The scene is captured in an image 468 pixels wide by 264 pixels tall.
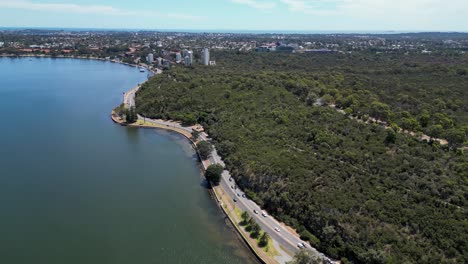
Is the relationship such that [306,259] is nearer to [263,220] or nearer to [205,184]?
[263,220]

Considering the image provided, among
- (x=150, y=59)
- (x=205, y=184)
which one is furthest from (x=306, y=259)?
(x=150, y=59)

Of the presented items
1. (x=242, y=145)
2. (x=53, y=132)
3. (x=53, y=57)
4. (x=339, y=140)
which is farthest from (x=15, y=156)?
(x=53, y=57)

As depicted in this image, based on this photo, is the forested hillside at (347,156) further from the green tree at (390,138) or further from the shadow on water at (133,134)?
the shadow on water at (133,134)

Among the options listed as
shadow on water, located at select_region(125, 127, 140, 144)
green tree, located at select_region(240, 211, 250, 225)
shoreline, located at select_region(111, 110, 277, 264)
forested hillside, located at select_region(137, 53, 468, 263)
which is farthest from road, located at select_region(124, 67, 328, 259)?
shadow on water, located at select_region(125, 127, 140, 144)

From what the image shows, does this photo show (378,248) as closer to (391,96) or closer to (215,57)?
(391,96)

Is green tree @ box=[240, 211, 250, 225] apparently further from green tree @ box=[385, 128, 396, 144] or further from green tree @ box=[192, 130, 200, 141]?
green tree @ box=[192, 130, 200, 141]
